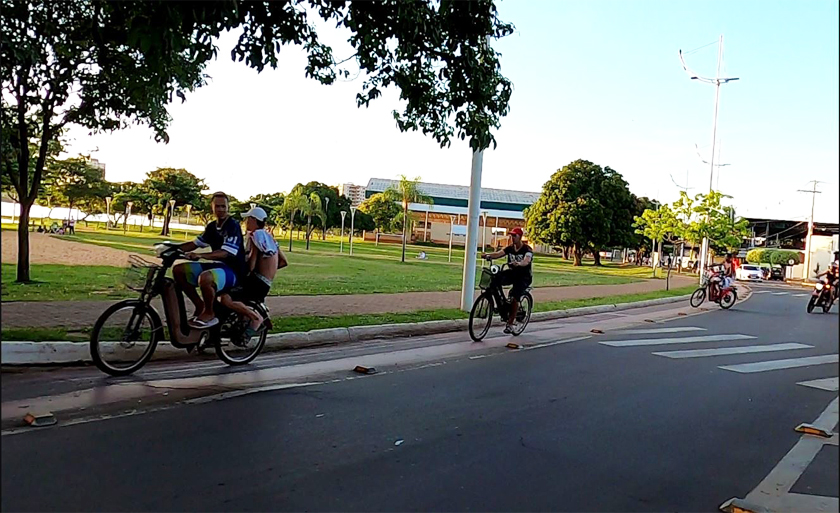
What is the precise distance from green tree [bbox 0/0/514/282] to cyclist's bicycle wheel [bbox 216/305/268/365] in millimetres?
2755

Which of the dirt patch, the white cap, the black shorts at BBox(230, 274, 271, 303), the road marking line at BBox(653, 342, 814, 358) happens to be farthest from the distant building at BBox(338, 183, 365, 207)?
the black shorts at BBox(230, 274, 271, 303)

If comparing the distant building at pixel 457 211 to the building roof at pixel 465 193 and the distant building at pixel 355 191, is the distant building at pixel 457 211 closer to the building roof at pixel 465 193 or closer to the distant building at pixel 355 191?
the building roof at pixel 465 193

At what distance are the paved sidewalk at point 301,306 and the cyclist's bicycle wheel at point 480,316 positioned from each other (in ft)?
9.75

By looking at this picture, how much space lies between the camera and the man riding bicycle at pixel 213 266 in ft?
23.0

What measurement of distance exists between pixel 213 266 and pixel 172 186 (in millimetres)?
61452

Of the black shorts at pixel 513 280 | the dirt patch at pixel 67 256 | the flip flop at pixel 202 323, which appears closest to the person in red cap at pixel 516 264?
the black shorts at pixel 513 280

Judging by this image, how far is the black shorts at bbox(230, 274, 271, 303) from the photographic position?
297 inches

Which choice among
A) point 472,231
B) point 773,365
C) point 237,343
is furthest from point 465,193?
point 237,343

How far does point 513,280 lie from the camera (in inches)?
442

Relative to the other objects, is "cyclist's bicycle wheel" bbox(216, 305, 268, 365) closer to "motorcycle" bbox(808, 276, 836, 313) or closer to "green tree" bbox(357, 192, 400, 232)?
"motorcycle" bbox(808, 276, 836, 313)

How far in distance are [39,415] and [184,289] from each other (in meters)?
2.14

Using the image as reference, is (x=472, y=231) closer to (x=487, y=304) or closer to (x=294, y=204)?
(x=487, y=304)

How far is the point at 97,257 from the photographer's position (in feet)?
83.0

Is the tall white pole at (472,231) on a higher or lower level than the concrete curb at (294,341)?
higher
